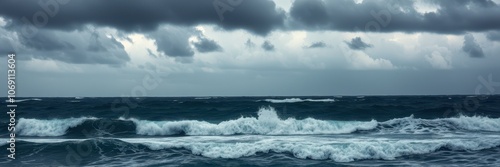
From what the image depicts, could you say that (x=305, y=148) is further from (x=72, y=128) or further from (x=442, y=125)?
(x=72, y=128)

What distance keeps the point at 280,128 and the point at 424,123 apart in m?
9.14

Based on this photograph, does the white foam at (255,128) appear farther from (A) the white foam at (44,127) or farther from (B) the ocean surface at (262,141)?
(A) the white foam at (44,127)

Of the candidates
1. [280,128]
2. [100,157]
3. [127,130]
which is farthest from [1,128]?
[280,128]

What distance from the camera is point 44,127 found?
86.1 ft

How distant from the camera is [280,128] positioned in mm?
24797

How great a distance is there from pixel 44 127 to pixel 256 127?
43.4 feet

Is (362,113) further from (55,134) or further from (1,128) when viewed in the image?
(1,128)

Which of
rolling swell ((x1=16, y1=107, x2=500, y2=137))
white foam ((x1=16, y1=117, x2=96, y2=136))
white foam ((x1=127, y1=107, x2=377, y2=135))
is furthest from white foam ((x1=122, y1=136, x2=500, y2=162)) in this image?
white foam ((x1=16, y1=117, x2=96, y2=136))

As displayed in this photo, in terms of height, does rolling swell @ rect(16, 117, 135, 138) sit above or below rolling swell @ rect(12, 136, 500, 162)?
above

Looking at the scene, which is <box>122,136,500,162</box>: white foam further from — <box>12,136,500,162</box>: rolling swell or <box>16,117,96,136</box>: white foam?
<box>16,117,96,136</box>: white foam

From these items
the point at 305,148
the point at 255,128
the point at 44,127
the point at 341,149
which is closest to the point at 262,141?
the point at 305,148

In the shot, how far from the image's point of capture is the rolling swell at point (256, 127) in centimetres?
2472

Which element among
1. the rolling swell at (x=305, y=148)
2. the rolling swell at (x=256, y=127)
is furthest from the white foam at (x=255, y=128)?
the rolling swell at (x=305, y=148)

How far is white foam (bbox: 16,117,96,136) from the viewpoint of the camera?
84.6 ft
